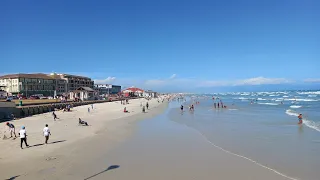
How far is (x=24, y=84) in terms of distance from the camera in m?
80.7

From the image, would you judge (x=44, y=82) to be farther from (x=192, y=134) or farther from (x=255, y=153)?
(x=255, y=153)

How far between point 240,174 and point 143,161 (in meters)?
4.18

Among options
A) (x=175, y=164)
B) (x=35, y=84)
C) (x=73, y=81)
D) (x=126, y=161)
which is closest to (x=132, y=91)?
(x=73, y=81)

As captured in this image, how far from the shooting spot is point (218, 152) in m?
13.4

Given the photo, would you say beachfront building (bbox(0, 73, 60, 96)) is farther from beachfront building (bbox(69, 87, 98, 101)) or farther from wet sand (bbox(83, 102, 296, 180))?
wet sand (bbox(83, 102, 296, 180))

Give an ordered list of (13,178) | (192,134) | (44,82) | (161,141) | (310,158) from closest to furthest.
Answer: (13,178) → (310,158) → (161,141) → (192,134) → (44,82)

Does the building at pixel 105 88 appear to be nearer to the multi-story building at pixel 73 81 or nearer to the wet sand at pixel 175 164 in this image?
the multi-story building at pixel 73 81

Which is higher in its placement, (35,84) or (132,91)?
(35,84)

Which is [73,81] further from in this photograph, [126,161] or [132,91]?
[126,161]

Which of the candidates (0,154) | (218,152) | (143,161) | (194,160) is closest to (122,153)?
(143,161)

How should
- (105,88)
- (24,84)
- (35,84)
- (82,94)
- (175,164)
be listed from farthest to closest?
1. (105,88)
2. (35,84)
3. (24,84)
4. (82,94)
5. (175,164)

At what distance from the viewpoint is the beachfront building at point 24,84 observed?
262ft

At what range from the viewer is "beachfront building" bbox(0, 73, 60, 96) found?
80.0 meters

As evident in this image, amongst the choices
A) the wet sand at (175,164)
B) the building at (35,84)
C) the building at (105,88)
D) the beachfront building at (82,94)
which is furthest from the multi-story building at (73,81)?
the wet sand at (175,164)
